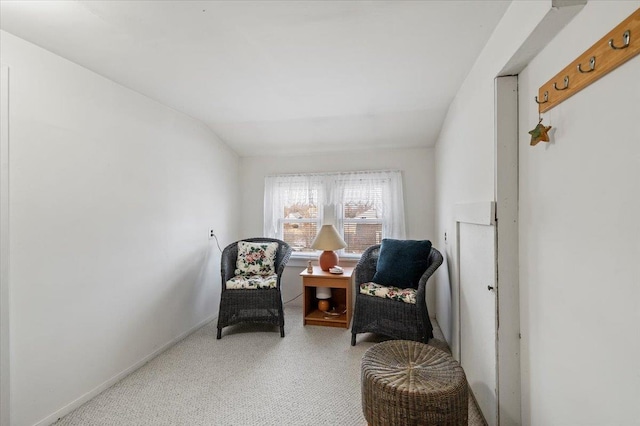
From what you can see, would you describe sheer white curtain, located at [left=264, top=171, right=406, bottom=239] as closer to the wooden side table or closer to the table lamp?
the table lamp

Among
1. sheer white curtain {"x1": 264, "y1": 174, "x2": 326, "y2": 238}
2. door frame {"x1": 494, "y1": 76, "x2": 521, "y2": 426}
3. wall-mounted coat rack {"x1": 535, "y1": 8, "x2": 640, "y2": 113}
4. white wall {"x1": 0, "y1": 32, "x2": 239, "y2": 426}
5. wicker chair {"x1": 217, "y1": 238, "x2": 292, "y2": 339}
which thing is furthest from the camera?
sheer white curtain {"x1": 264, "y1": 174, "x2": 326, "y2": 238}

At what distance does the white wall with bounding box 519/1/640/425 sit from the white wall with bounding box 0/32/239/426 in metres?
2.51

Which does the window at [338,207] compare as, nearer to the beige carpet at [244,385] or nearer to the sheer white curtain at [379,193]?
the sheer white curtain at [379,193]

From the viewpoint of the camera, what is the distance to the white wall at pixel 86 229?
5.07ft

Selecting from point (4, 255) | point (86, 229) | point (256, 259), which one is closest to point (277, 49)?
point (86, 229)

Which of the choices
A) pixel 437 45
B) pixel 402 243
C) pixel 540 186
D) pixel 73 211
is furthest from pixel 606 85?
pixel 73 211

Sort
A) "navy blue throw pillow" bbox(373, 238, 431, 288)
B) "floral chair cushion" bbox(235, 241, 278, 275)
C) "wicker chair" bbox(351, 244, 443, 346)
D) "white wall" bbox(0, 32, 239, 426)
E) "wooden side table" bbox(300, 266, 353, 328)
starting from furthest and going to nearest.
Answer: "floral chair cushion" bbox(235, 241, 278, 275)
"wooden side table" bbox(300, 266, 353, 328)
"navy blue throw pillow" bbox(373, 238, 431, 288)
"wicker chair" bbox(351, 244, 443, 346)
"white wall" bbox(0, 32, 239, 426)

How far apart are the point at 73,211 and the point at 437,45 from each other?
2.40m

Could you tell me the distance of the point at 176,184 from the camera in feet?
8.69

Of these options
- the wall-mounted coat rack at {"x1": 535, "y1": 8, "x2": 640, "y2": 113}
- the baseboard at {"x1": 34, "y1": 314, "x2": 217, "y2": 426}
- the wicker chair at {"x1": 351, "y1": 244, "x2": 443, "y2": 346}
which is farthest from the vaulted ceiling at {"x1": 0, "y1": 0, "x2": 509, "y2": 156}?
the baseboard at {"x1": 34, "y1": 314, "x2": 217, "y2": 426}

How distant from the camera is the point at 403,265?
2.56m

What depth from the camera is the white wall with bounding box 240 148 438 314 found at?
3320 mm

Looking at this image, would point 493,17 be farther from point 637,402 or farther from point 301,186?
point 301,186

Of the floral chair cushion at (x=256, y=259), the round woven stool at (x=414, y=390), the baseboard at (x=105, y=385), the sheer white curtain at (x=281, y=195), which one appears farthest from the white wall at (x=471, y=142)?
the baseboard at (x=105, y=385)
